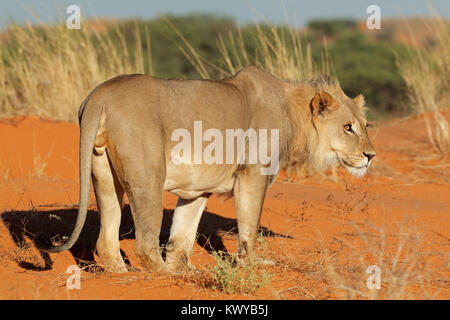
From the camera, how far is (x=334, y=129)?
258 inches

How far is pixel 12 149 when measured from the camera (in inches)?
409

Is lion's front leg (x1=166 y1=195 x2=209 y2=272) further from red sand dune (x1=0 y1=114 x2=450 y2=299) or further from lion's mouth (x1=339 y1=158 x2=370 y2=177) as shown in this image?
lion's mouth (x1=339 y1=158 x2=370 y2=177)

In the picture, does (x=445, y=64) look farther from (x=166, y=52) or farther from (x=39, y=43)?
(x=166, y=52)

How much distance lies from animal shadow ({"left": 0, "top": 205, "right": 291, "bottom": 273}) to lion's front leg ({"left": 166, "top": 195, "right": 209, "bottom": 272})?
0.28 meters

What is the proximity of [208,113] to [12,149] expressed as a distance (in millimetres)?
5508

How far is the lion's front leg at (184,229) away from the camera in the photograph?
20.4 ft

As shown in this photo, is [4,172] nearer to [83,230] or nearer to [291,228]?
[83,230]

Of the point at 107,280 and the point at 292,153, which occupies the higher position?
the point at 292,153

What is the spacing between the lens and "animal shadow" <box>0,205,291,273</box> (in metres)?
6.76

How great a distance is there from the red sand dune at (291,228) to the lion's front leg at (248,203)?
169 mm

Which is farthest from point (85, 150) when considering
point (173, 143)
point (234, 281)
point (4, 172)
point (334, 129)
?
point (4, 172)

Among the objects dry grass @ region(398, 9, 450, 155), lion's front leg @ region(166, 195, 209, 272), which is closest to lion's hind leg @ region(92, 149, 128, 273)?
lion's front leg @ region(166, 195, 209, 272)

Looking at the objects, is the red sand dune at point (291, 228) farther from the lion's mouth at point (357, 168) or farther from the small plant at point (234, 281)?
the lion's mouth at point (357, 168)
